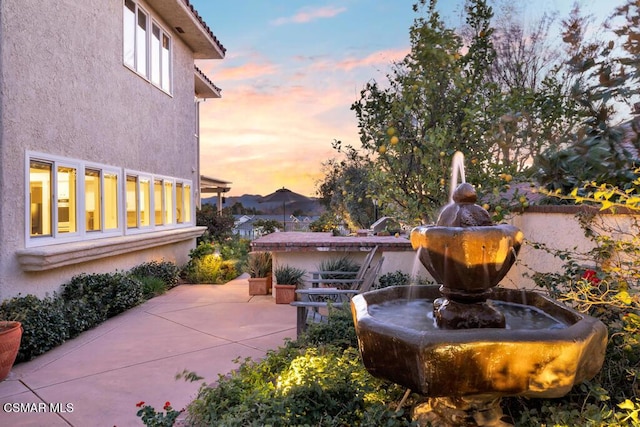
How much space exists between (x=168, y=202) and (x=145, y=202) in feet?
4.72

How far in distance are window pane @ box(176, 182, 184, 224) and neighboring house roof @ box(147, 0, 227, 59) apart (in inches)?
171

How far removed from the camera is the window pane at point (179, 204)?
12820mm

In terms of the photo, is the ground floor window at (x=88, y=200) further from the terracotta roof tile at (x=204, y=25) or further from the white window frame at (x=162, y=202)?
the terracotta roof tile at (x=204, y=25)

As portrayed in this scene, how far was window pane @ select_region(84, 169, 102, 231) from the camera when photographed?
796 centimetres

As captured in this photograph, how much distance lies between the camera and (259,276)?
31.2 ft

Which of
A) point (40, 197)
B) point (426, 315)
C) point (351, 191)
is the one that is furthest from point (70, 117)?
point (351, 191)

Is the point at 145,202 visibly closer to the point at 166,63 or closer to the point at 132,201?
the point at 132,201

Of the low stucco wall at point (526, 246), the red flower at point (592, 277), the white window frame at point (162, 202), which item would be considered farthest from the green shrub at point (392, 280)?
the white window frame at point (162, 202)

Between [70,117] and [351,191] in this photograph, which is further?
[351,191]

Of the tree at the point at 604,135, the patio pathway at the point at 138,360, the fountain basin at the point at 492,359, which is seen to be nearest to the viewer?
the fountain basin at the point at 492,359

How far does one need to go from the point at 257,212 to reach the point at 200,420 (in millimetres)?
34492

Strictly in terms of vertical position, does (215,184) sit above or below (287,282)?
above

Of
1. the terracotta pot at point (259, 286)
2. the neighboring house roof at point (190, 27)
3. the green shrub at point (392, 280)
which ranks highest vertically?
the neighboring house roof at point (190, 27)

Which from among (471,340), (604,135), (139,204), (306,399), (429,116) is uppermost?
(429,116)
